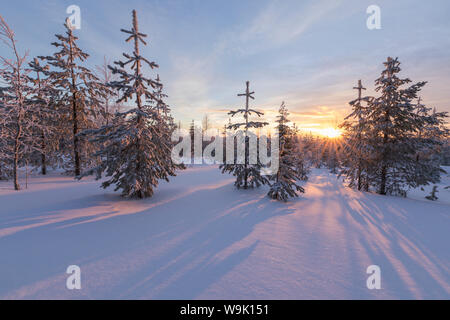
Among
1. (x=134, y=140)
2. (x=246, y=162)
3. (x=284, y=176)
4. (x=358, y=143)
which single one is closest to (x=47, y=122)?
(x=134, y=140)

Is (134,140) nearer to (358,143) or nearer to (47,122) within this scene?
(47,122)

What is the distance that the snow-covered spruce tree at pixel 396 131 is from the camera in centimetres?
1223

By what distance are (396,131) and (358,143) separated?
2332 millimetres

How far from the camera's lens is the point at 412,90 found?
12242mm

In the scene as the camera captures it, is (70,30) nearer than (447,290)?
No

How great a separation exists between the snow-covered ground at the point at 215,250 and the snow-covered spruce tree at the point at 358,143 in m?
6.08

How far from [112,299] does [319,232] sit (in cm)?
594

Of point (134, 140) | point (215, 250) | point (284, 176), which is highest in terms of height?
point (134, 140)

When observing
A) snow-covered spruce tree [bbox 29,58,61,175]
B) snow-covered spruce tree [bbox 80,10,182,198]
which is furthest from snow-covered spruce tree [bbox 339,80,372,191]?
snow-covered spruce tree [bbox 29,58,61,175]

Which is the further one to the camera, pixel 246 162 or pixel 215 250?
pixel 246 162

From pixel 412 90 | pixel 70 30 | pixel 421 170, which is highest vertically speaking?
pixel 70 30

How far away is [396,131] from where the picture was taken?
12.7 meters
